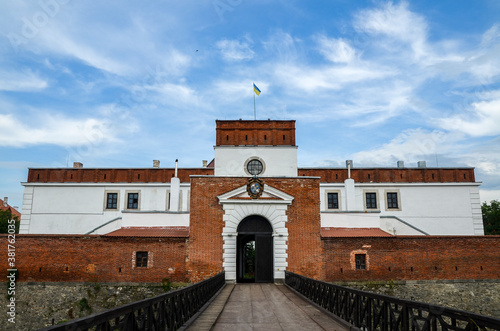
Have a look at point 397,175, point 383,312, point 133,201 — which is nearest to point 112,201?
point 133,201

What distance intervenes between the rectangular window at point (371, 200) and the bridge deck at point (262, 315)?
17790 mm

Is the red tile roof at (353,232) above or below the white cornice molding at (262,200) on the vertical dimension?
below

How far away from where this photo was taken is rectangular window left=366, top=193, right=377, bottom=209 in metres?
28.9

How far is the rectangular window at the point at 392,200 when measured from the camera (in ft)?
94.4

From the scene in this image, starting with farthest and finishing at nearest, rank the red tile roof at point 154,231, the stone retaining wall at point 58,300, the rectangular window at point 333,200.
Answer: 1. the rectangular window at point 333,200
2. the red tile roof at point 154,231
3. the stone retaining wall at point 58,300

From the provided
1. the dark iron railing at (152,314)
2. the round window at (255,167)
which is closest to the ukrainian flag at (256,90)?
the round window at (255,167)

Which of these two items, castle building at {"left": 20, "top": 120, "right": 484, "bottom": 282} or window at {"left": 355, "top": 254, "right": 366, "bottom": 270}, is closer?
window at {"left": 355, "top": 254, "right": 366, "bottom": 270}

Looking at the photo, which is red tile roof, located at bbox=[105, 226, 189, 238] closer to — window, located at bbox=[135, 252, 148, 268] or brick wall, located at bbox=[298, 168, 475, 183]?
window, located at bbox=[135, 252, 148, 268]

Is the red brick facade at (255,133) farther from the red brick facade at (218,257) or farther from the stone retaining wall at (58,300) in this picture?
the stone retaining wall at (58,300)

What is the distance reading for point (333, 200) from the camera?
94.9ft

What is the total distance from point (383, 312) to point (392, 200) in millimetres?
24008

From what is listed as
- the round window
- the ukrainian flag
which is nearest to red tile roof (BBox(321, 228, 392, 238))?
the round window

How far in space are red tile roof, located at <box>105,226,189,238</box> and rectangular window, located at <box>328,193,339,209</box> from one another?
38.2ft

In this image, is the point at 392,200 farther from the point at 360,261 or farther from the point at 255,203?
the point at 255,203
